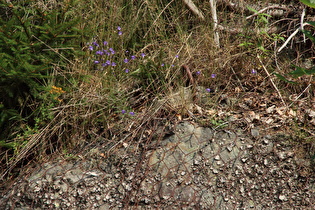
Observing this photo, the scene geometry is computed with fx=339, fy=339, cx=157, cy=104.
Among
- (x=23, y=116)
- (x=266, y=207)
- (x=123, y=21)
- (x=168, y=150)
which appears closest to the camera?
(x=266, y=207)

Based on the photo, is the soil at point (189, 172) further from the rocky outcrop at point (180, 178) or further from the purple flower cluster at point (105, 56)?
the purple flower cluster at point (105, 56)

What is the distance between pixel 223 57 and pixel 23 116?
5.88 ft

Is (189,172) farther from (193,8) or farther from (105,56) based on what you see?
(193,8)

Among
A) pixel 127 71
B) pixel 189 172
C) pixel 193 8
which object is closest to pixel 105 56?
pixel 127 71

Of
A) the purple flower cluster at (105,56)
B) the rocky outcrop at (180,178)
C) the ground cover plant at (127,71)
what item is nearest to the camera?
the rocky outcrop at (180,178)

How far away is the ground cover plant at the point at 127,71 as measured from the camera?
8.32 ft

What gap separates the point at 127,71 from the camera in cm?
289

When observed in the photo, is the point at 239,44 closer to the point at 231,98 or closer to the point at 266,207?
the point at 231,98

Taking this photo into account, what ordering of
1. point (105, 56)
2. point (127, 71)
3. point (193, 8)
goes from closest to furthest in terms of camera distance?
point (127, 71) → point (105, 56) → point (193, 8)

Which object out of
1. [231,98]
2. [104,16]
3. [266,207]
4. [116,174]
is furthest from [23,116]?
[266,207]

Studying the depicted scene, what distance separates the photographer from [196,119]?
8.74ft

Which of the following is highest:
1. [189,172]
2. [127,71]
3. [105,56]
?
[105,56]

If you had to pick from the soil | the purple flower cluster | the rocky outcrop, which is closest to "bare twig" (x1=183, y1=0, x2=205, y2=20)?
the purple flower cluster

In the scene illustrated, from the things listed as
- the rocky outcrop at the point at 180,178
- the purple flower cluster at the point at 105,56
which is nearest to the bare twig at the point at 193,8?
the purple flower cluster at the point at 105,56
